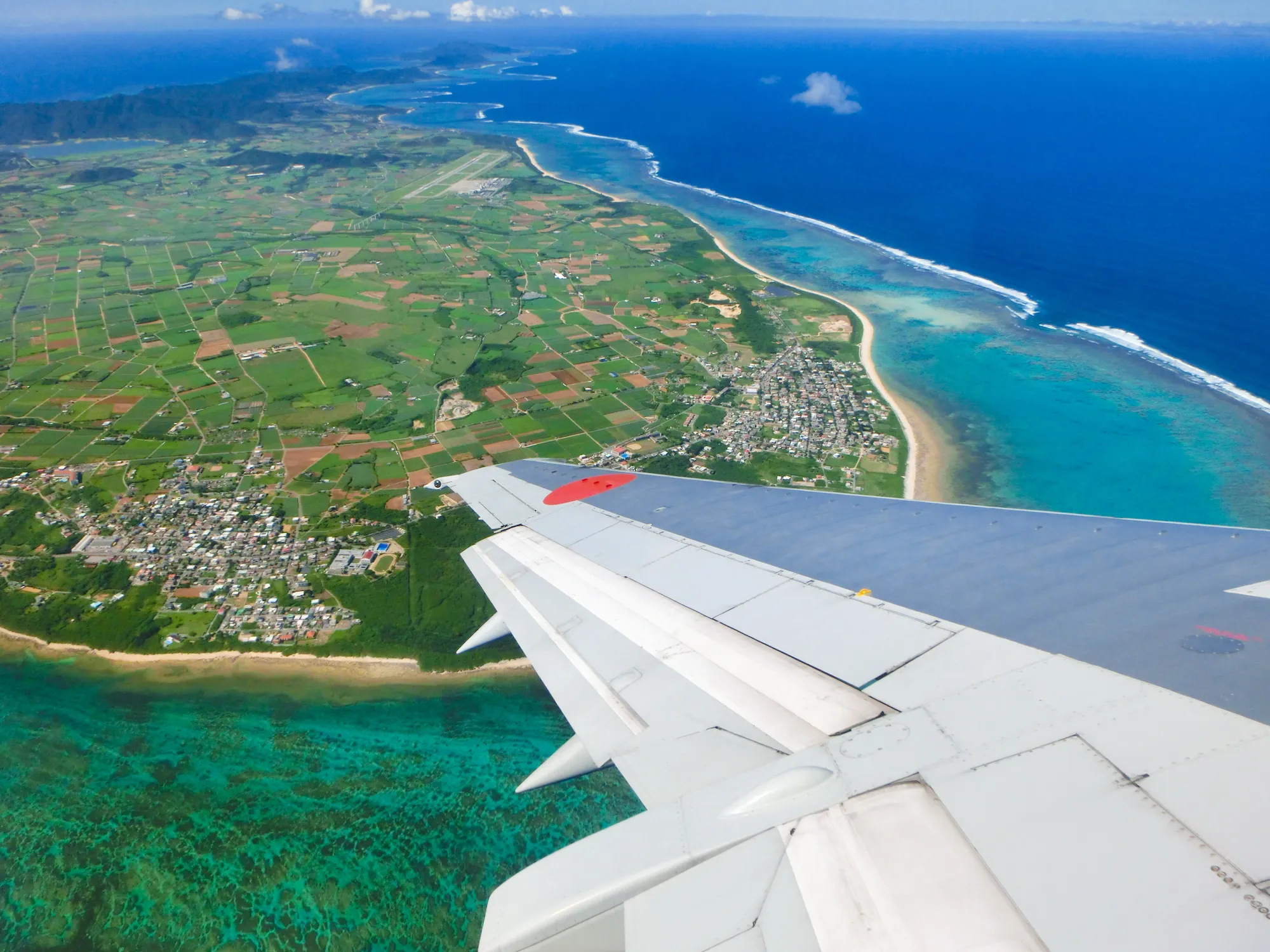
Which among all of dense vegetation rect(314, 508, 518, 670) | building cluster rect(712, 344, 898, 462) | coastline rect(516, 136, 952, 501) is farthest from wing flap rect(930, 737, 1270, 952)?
building cluster rect(712, 344, 898, 462)

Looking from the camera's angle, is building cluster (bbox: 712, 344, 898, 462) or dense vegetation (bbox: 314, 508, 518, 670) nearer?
dense vegetation (bbox: 314, 508, 518, 670)

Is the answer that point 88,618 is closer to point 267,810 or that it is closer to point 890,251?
point 267,810

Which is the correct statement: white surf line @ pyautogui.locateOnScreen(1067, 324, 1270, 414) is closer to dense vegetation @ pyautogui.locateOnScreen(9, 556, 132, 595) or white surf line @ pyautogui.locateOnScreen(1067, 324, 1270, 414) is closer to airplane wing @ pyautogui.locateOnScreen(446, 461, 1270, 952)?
airplane wing @ pyautogui.locateOnScreen(446, 461, 1270, 952)

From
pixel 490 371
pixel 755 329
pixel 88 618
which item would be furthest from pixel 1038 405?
pixel 88 618

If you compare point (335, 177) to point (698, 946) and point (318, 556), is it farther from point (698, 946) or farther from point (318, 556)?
point (698, 946)

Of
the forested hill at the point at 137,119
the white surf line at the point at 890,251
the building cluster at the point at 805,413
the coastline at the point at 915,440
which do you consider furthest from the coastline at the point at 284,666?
the forested hill at the point at 137,119

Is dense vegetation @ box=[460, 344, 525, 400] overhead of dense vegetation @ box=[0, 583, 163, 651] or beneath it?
overhead

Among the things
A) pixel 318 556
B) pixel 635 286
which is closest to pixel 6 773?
pixel 318 556
